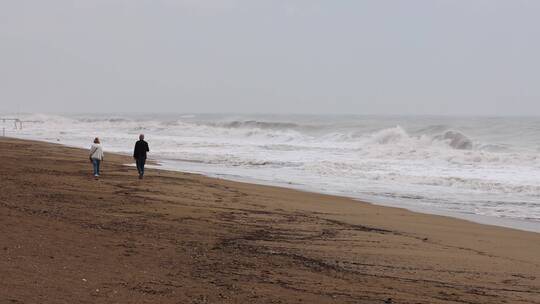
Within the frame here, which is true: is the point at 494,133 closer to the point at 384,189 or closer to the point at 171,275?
the point at 384,189

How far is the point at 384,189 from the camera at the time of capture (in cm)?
1836

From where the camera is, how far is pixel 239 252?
8.16m

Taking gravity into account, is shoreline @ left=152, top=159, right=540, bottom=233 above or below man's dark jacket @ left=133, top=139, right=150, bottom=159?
below

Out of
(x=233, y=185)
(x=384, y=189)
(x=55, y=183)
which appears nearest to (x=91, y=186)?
(x=55, y=183)

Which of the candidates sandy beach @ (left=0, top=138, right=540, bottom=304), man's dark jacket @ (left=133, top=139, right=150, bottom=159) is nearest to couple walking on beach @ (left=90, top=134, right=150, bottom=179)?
man's dark jacket @ (left=133, top=139, right=150, bottom=159)

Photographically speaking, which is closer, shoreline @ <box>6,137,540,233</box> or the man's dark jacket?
shoreline @ <box>6,137,540,233</box>

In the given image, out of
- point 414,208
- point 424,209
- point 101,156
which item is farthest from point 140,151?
point 424,209

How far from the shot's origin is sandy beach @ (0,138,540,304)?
620cm

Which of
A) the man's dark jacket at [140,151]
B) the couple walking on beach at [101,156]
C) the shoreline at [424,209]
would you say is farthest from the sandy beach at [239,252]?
the man's dark jacket at [140,151]

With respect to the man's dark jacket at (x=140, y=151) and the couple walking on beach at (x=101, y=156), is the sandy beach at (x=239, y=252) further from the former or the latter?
the man's dark jacket at (x=140, y=151)

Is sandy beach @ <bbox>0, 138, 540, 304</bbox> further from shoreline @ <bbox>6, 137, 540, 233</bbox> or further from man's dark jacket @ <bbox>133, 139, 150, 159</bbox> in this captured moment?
man's dark jacket @ <bbox>133, 139, 150, 159</bbox>

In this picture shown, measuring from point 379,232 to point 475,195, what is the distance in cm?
753

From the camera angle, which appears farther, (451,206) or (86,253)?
(451,206)

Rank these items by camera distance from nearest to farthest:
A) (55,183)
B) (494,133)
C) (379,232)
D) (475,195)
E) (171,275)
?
(171,275) → (379,232) → (55,183) → (475,195) → (494,133)
